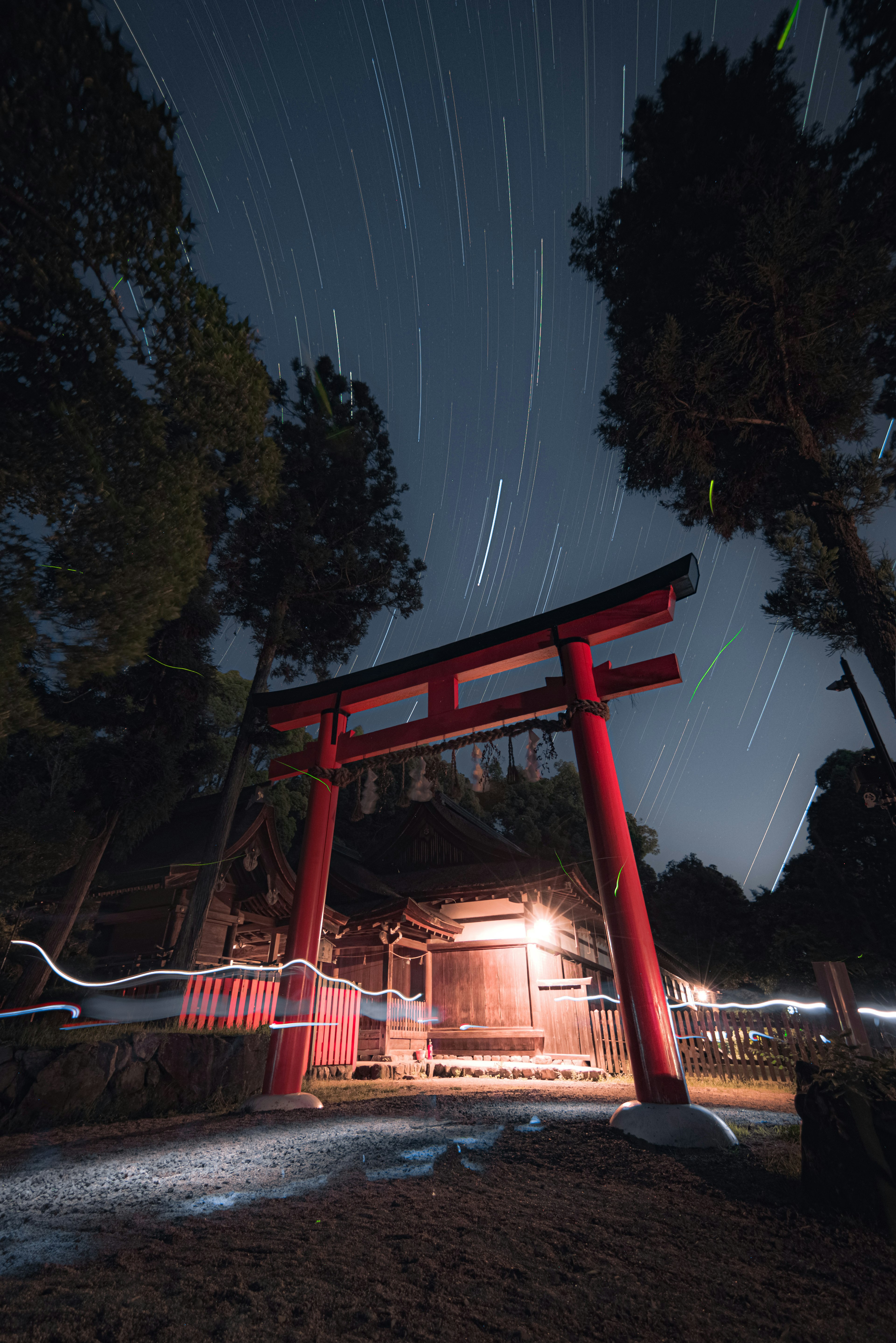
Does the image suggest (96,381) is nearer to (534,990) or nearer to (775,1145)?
(775,1145)

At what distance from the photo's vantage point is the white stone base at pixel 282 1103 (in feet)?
20.0

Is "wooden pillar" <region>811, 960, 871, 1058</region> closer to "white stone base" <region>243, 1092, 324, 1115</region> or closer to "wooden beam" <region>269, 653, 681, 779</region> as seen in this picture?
"wooden beam" <region>269, 653, 681, 779</region>

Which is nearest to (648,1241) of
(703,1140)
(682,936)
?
(703,1140)

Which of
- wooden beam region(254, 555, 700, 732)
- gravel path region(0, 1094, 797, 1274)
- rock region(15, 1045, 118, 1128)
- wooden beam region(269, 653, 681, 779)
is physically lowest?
gravel path region(0, 1094, 797, 1274)

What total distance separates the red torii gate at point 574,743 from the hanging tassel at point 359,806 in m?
0.32

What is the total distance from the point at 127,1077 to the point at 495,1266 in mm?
5401

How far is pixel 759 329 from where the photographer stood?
7488 millimetres

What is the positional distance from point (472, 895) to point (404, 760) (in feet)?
26.3

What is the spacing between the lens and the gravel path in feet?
8.57

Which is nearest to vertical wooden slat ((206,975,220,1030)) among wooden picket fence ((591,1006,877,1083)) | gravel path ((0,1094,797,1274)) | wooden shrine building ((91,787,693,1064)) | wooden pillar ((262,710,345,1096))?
wooden pillar ((262,710,345,1096))

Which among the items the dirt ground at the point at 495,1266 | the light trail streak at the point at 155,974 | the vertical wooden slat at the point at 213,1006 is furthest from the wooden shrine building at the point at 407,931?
the dirt ground at the point at 495,1266

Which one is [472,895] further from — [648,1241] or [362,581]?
[648,1241]

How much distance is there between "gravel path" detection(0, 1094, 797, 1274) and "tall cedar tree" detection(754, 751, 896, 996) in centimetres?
1928

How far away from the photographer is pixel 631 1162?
3.78m
